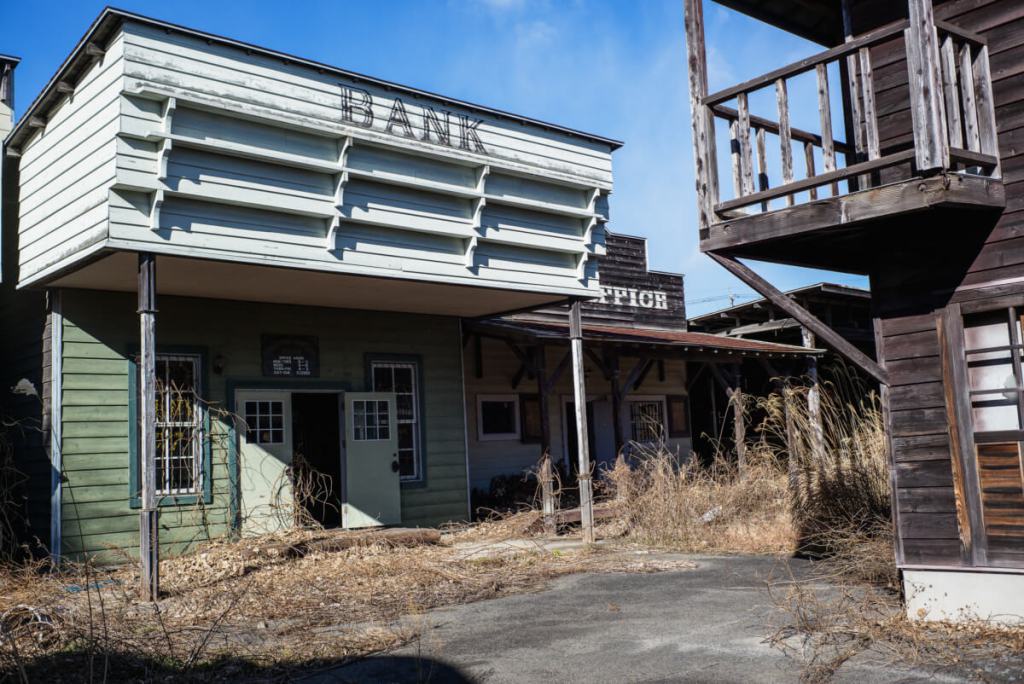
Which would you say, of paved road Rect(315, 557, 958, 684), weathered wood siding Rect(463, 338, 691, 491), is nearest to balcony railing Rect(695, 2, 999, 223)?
paved road Rect(315, 557, 958, 684)

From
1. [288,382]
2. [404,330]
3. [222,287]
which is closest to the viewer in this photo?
[222,287]

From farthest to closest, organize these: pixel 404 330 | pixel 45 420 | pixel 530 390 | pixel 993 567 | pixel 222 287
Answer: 1. pixel 530 390
2. pixel 404 330
3. pixel 222 287
4. pixel 45 420
5. pixel 993 567

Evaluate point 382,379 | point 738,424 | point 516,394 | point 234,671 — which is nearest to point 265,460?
point 382,379

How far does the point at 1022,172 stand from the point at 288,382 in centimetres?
956

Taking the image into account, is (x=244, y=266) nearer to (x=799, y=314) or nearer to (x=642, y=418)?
(x=799, y=314)

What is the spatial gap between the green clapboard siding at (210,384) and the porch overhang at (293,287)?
0.84 feet

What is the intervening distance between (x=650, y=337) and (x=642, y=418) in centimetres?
292

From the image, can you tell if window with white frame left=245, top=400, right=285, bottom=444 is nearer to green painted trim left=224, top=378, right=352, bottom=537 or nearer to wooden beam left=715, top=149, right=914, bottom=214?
green painted trim left=224, top=378, right=352, bottom=537

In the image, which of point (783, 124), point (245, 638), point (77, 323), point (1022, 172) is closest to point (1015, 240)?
point (1022, 172)

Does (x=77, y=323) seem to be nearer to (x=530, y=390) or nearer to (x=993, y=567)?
(x=530, y=390)

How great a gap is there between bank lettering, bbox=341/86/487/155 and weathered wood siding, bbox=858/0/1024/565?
→ 591 cm

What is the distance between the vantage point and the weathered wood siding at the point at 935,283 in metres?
7.14

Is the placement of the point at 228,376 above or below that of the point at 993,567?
above

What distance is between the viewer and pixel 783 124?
748 cm
